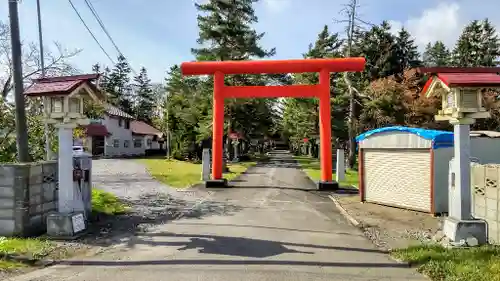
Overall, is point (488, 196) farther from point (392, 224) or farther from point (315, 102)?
point (315, 102)

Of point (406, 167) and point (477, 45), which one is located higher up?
point (477, 45)

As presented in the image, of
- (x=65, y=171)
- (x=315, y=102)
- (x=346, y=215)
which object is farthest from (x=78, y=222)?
(x=315, y=102)

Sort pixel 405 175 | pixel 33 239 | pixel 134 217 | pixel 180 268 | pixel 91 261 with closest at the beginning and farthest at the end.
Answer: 1. pixel 180 268
2. pixel 91 261
3. pixel 33 239
4. pixel 134 217
5. pixel 405 175

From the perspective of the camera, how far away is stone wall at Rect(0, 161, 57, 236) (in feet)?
25.7

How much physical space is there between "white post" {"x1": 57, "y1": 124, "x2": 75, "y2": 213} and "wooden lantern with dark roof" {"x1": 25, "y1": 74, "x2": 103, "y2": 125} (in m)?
0.22

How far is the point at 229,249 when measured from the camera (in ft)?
23.6

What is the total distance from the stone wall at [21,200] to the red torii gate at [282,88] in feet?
31.4

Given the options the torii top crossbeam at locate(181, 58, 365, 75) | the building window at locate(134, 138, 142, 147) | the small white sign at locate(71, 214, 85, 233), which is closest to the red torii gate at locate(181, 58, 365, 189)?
the torii top crossbeam at locate(181, 58, 365, 75)

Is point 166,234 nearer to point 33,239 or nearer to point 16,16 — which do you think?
point 33,239

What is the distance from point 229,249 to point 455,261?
3.65 m

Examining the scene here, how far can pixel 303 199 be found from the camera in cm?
1457

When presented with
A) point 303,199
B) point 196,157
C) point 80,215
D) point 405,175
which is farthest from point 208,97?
point 80,215

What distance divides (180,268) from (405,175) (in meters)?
8.53

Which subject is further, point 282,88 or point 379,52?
point 379,52
